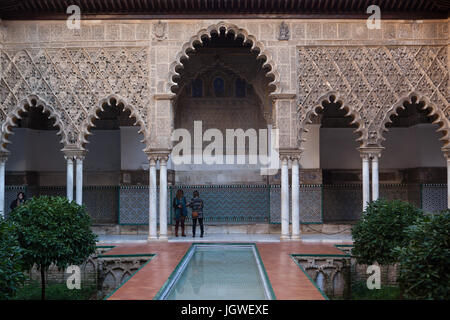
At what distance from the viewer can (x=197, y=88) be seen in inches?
535

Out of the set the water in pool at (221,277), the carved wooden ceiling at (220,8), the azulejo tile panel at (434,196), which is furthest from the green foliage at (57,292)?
the azulejo tile panel at (434,196)

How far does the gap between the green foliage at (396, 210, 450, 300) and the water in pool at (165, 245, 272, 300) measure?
144cm

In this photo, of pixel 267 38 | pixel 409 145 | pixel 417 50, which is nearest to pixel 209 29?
pixel 267 38

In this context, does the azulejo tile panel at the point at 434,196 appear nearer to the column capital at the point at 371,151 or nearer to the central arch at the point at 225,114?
the column capital at the point at 371,151

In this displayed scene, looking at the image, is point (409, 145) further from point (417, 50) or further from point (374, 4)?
point (374, 4)

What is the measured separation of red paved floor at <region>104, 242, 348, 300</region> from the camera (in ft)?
17.4

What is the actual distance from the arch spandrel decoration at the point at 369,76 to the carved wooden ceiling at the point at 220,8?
74 centimetres

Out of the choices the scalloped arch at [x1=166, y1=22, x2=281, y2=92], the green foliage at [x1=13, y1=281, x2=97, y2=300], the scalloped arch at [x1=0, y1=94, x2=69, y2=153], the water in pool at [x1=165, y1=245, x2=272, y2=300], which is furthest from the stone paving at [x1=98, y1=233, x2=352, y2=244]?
the scalloped arch at [x1=166, y1=22, x2=281, y2=92]

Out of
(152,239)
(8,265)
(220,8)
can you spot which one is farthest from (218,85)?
(8,265)

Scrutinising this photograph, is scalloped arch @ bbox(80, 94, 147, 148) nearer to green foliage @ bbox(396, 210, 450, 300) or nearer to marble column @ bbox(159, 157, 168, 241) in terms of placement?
marble column @ bbox(159, 157, 168, 241)

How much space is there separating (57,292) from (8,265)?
3388 mm

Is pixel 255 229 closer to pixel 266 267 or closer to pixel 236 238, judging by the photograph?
pixel 236 238
